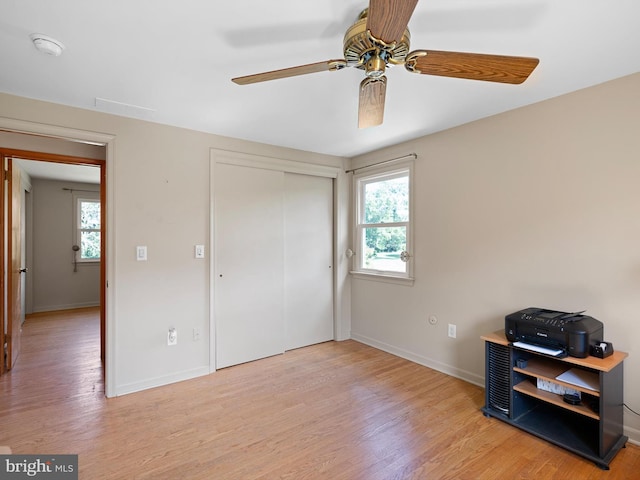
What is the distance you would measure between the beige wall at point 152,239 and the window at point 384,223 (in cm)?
177

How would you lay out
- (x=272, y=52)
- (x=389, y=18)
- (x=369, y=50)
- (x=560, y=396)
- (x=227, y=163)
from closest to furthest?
1. (x=389, y=18)
2. (x=369, y=50)
3. (x=272, y=52)
4. (x=560, y=396)
5. (x=227, y=163)

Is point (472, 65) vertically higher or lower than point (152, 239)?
higher

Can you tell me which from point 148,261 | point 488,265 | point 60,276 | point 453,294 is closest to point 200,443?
point 148,261

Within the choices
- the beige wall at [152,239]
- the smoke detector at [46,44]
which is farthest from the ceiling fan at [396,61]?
the beige wall at [152,239]

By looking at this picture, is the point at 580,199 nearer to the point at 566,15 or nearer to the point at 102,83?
the point at 566,15

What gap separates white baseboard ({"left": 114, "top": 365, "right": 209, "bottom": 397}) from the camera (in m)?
2.71

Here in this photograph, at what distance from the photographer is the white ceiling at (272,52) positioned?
1.47 m

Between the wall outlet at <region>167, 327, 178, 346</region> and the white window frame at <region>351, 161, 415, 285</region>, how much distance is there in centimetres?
214

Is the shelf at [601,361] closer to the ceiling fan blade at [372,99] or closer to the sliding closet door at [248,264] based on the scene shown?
the ceiling fan blade at [372,99]

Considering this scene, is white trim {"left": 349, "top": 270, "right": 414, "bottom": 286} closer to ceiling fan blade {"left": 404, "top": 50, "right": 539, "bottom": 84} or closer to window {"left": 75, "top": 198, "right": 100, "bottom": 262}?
ceiling fan blade {"left": 404, "top": 50, "right": 539, "bottom": 84}

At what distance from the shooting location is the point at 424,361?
10.8 feet

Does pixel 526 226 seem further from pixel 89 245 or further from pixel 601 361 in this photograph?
pixel 89 245

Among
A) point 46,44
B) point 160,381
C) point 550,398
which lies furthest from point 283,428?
point 46,44

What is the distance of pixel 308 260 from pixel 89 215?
483 cm
